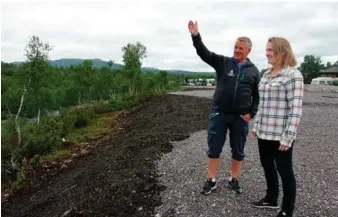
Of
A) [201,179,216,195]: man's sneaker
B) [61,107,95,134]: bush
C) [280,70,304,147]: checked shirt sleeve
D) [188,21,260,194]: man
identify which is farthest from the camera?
[61,107,95,134]: bush

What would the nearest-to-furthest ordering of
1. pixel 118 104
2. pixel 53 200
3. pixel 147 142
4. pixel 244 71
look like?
pixel 244 71
pixel 53 200
pixel 147 142
pixel 118 104

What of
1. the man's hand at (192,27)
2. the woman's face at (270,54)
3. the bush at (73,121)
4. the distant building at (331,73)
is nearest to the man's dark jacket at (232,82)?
the man's hand at (192,27)

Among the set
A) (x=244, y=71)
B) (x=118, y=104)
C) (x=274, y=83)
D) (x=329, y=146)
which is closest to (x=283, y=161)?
(x=274, y=83)

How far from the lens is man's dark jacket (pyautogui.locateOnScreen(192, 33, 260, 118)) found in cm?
430

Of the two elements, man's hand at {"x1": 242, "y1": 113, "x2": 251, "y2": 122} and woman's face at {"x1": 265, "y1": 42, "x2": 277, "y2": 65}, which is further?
man's hand at {"x1": 242, "y1": 113, "x2": 251, "y2": 122}

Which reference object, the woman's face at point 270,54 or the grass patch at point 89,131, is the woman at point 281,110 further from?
the grass patch at point 89,131

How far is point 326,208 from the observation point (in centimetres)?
456

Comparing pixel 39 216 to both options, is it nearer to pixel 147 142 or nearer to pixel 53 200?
pixel 53 200

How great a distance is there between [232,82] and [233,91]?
111 mm

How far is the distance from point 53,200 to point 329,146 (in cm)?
655

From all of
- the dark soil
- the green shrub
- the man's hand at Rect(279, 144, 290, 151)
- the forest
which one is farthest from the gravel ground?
the green shrub

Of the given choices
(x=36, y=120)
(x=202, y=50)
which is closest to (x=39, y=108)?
(x=36, y=120)

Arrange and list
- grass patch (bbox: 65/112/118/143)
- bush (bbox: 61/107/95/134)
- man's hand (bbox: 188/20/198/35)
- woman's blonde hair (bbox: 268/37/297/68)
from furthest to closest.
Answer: bush (bbox: 61/107/95/134) → grass patch (bbox: 65/112/118/143) → man's hand (bbox: 188/20/198/35) → woman's blonde hair (bbox: 268/37/297/68)

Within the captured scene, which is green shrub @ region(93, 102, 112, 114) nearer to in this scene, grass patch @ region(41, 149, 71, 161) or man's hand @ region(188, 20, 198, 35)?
grass patch @ region(41, 149, 71, 161)
